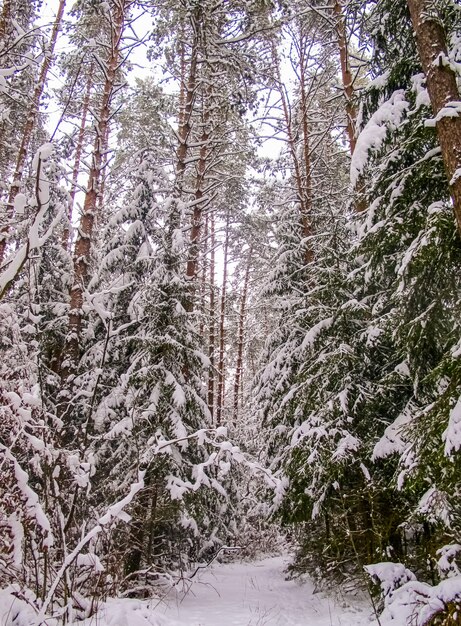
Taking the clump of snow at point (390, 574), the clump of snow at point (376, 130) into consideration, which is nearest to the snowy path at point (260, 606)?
the clump of snow at point (390, 574)

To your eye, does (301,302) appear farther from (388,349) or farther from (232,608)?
(232,608)

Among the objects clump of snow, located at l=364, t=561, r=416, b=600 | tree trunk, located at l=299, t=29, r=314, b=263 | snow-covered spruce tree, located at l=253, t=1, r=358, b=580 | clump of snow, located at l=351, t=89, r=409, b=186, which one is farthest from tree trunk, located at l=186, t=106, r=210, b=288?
clump of snow, located at l=364, t=561, r=416, b=600

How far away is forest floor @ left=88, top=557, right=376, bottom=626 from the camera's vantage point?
182 inches

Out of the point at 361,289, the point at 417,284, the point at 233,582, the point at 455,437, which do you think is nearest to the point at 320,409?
→ the point at 361,289

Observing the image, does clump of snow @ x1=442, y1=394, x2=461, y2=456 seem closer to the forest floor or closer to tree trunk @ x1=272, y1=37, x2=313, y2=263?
the forest floor

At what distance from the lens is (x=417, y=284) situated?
5430mm

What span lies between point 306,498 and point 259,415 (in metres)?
4.46

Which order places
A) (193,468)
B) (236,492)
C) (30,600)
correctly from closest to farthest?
1. (30,600)
2. (193,468)
3. (236,492)

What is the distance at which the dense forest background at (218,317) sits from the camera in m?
4.64

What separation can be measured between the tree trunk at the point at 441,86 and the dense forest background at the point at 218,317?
2cm

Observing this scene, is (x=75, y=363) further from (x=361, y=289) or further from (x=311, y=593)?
(x=311, y=593)

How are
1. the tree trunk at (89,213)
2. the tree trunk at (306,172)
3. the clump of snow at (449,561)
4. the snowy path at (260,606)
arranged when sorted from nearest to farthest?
1. the clump of snow at (449,561)
2. the snowy path at (260,606)
3. the tree trunk at (89,213)
4. the tree trunk at (306,172)

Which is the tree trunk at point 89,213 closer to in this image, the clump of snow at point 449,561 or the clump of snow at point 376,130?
the clump of snow at point 376,130

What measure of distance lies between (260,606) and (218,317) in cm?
580
